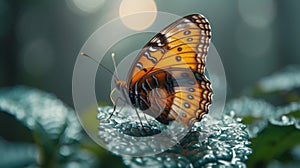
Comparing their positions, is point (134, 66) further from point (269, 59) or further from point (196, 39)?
point (269, 59)

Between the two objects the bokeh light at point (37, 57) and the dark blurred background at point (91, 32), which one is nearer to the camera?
the dark blurred background at point (91, 32)

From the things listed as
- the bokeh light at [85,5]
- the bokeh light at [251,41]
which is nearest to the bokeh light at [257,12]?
the bokeh light at [251,41]

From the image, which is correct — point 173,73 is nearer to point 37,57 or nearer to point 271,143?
point 271,143

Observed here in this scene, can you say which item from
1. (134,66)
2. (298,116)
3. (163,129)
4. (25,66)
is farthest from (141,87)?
(25,66)

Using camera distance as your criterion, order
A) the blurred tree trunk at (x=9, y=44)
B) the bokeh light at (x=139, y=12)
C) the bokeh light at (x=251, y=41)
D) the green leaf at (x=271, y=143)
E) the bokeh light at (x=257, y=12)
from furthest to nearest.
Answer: the bokeh light at (x=251, y=41) → the bokeh light at (x=257, y=12) → the bokeh light at (x=139, y=12) → the blurred tree trunk at (x=9, y=44) → the green leaf at (x=271, y=143)

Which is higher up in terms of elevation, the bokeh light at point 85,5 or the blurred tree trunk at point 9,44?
the bokeh light at point 85,5

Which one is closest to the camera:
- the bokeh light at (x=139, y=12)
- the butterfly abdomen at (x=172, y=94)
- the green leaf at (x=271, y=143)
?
the green leaf at (x=271, y=143)

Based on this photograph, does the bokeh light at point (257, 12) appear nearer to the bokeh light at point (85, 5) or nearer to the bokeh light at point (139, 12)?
the bokeh light at point (139, 12)

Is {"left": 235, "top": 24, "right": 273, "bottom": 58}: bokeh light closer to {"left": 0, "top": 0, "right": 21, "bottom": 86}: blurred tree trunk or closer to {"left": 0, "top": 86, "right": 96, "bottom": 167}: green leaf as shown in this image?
{"left": 0, "top": 0, "right": 21, "bottom": 86}: blurred tree trunk
